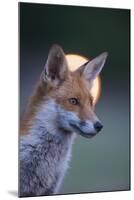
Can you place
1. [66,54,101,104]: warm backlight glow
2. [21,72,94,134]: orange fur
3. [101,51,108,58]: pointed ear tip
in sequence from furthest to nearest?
1. [101,51,108,58]: pointed ear tip
2. [66,54,101,104]: warm backlight glow
3. [21,72,94,134]: orange fur

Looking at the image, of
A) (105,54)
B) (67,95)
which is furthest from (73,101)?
(105,54)

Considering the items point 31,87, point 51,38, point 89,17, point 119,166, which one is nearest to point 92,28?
point 89,17

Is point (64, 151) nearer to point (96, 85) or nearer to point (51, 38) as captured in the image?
point (96, 85)

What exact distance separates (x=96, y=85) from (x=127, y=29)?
0.64 m

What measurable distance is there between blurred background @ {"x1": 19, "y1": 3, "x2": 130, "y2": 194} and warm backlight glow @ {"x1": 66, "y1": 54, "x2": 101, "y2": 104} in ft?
0.16

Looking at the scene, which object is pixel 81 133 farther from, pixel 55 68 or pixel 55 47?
pixel 55 47

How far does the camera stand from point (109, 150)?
17.9 feet

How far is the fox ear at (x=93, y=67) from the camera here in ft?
17.2

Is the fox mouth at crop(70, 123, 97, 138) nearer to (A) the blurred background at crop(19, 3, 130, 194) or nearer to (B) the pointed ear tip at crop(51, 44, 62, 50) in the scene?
(A) the blurred background at crop(19, 3, 130, 194)

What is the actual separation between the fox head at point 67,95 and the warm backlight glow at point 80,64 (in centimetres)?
4

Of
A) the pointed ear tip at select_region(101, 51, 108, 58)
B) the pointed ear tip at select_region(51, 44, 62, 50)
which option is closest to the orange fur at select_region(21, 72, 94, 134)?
the pointed ear tip at select_region(51, 44, 62, 50)

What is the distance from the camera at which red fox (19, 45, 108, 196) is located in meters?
5.03

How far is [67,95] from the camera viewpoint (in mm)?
5074

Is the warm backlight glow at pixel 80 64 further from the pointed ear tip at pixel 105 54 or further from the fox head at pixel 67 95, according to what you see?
the pointed ear tip at pixel 105 54
